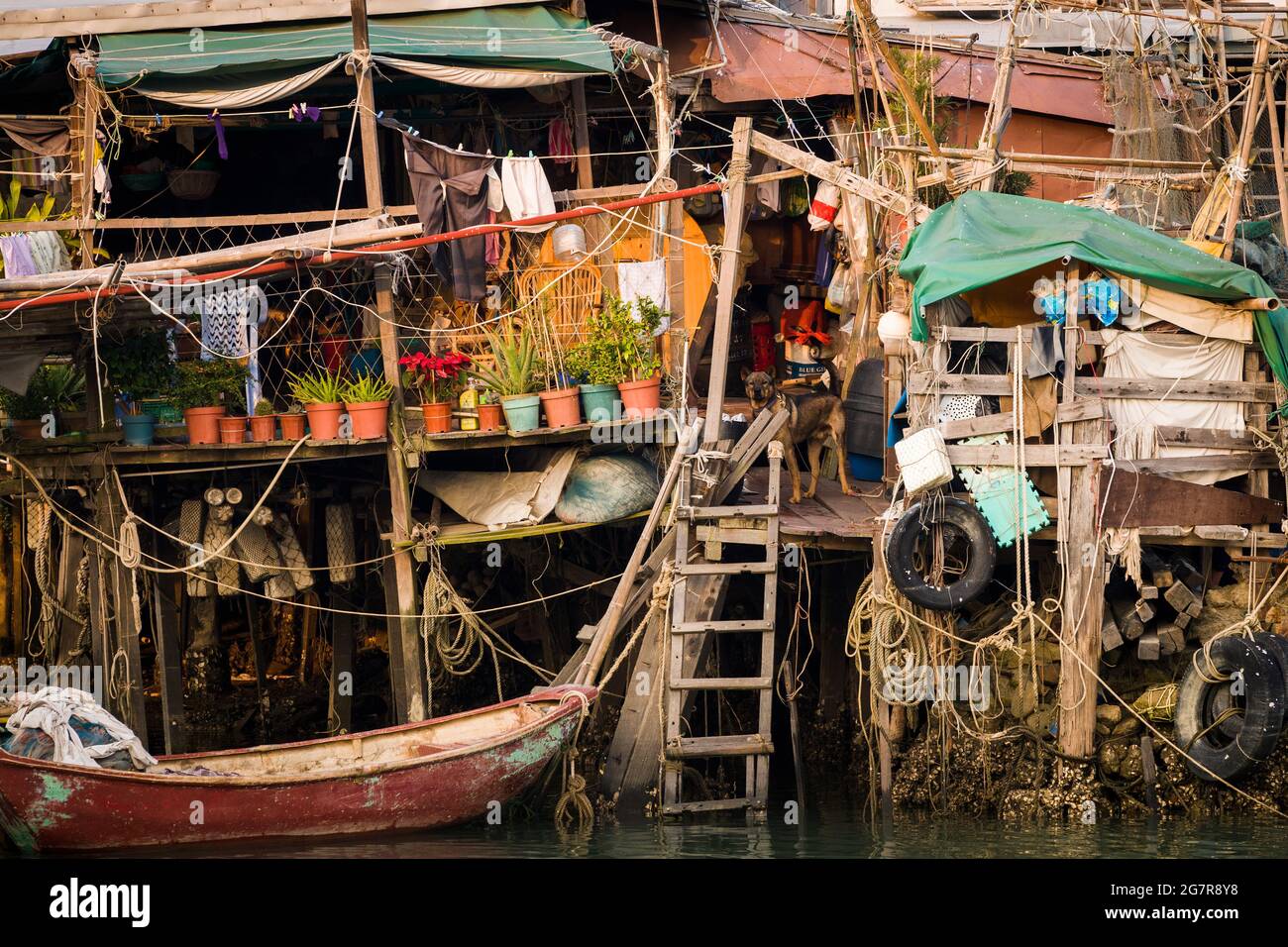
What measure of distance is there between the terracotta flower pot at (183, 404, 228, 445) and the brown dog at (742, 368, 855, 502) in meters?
5.04

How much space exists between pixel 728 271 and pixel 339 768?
18.5ft

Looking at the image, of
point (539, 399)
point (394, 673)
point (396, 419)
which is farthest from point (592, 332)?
point (394, 673)

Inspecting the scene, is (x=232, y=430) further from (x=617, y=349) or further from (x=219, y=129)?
(x=617, y=349)

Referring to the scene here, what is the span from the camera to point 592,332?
1661cm

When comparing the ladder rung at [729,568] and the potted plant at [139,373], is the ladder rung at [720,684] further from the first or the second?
the potted plant at [139,373]

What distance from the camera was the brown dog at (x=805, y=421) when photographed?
16.8m

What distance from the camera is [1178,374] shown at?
1504cm

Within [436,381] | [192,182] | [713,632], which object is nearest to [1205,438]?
[713,632]

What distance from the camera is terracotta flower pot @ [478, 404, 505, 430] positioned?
1623cm

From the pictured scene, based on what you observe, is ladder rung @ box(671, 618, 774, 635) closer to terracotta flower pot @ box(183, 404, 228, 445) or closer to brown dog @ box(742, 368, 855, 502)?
brown dog @ box(742, 368, 855, 502)

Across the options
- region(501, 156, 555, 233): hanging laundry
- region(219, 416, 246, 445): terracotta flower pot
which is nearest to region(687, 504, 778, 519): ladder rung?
region(501, 156, 555, 233): hanging laundry

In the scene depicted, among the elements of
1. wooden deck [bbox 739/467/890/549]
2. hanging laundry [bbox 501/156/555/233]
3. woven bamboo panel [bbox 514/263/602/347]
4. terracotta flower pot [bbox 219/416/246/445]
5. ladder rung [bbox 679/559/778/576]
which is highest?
hanging laundry [bbox 501/156/555/233]
